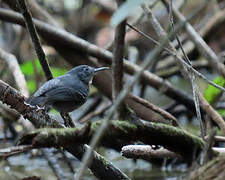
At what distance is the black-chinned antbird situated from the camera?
357cm

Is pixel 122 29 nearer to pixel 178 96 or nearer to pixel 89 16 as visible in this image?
pixel 178 96

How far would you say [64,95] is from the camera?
376 centimetres

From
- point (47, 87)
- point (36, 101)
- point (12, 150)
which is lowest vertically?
point (12, 150)

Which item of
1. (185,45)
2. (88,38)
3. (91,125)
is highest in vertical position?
(88,38)

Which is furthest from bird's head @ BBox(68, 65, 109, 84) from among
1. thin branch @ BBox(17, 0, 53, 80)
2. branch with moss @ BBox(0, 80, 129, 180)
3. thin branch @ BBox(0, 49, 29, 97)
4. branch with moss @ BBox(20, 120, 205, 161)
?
branch with moss @ BBox(20, 120, 205, 161)

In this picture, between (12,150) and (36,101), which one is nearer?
(12,150)

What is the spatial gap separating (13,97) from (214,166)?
→ 1503 millimetres

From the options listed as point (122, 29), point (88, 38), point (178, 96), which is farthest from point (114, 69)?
point (88, 38)

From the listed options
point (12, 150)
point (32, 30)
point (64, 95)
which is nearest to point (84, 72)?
point (64, 95)

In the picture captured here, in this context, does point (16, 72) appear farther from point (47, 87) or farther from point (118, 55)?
point (118, 55)

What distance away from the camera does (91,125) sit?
1896 millimetres

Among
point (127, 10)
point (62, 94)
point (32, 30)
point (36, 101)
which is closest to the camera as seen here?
point (127, 10)

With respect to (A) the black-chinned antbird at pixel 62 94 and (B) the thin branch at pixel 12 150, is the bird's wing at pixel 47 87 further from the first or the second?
(B) the thin branch at pixel 12 150

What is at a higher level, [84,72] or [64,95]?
[84,72]
